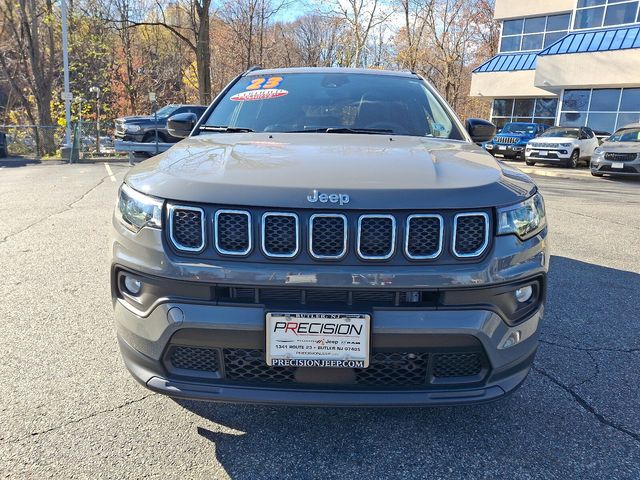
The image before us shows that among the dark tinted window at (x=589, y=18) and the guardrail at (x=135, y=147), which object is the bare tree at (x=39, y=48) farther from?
the dark tinted window at (x=589, y=18)

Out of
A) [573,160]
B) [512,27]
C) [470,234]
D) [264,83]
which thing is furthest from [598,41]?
[470,234]

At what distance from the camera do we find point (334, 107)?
3299 mm

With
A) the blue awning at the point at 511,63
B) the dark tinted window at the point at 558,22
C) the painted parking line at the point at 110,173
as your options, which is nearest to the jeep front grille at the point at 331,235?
the painted parking line at the point at 110,173

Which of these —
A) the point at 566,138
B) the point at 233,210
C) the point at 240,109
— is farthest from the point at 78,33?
the point at 233,210

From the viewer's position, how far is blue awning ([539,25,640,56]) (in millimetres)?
22234

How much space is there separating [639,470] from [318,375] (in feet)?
4.84

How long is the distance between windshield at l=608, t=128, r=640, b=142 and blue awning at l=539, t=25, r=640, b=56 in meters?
8.50

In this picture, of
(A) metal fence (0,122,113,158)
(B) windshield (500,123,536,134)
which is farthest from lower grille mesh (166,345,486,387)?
(B) windshield (500,123,536,134)

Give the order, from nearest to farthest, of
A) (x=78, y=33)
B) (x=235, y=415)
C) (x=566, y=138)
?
(x=235, y=415), (x=566, y=138), (x=78, y=33)

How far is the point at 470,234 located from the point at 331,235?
545mm

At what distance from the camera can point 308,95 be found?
341 cm

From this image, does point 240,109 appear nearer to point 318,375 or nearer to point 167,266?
point 167,266

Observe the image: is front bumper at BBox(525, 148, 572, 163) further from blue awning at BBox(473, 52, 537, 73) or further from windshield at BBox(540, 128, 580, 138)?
blue awning at BBox(473, 52, 537, 73)

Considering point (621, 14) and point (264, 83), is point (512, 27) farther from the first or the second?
point (264, 83)
